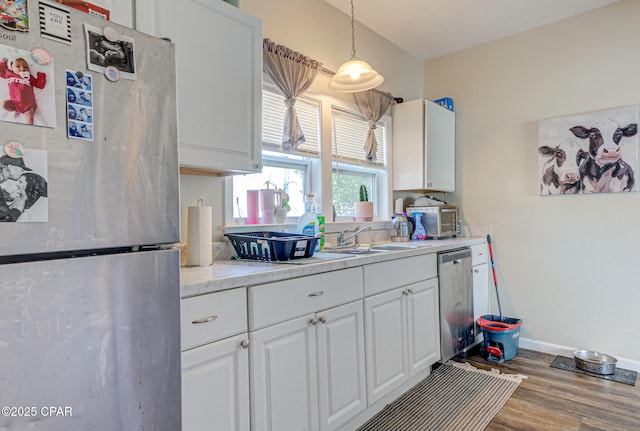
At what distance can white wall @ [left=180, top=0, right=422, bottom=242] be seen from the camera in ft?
6.72

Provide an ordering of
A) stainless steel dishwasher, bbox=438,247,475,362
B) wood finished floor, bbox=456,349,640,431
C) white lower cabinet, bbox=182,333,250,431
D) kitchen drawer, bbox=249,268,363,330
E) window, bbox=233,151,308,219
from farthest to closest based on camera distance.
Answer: stainless steel dishwasher, bbox=438,247,475,362, window, bbox=233,151,308,219, wood finished floor, bbox=456,349,640,431, kitchen drawer, bbox=249,268,363,330, white lower cabinet, bbox=182,333,250,431

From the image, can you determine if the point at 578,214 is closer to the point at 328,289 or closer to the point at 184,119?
the point at 328,289

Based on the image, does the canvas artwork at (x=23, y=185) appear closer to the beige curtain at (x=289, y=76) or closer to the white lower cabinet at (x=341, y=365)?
the white lower cabinet at (x=341, y=365)

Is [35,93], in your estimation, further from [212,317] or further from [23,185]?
[212,317]

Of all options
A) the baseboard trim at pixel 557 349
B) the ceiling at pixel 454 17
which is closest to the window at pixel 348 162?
the ceiling at pixel 454 17

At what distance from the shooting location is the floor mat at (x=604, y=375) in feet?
8.44

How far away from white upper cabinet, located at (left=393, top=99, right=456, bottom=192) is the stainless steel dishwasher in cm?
74

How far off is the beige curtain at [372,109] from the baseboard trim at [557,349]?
83.3 inches

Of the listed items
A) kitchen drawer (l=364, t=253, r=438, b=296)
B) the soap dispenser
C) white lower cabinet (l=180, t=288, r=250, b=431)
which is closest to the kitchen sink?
kitchen drawer (l=364, t=253, r=438, b=296)

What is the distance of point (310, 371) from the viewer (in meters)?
1.69

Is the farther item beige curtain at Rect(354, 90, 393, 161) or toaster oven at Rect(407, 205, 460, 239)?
toaster oven at Rect(407, 205, 460, 239)

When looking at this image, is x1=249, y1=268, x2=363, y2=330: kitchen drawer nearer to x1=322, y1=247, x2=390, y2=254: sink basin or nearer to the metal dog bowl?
x1=322, y1=247, x2=390, y2=254: sink basin

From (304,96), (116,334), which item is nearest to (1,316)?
(116,334)

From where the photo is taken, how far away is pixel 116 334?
89 cm
